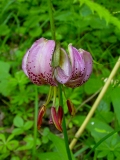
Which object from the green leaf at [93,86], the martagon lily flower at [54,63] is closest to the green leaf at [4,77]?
the green leaf at [93,86]

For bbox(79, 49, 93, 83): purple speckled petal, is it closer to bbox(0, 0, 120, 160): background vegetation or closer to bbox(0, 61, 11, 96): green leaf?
bbox(0, 0, 120, 160): background vegetation

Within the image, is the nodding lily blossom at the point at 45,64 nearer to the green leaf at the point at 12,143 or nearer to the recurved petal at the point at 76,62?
the recurved petal at the point at 76,62

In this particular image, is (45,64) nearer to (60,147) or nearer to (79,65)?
(79,65)

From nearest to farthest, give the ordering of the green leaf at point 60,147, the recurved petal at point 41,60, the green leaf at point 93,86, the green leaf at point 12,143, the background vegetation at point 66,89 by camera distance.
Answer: the recurved petal at point 41,60, the green leaf at point 60,147, the background vegetation at point 66,89, the green leaf at point 12,143, the green leaf at point 93,86

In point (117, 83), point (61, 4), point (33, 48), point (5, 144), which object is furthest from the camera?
point (61, 4)

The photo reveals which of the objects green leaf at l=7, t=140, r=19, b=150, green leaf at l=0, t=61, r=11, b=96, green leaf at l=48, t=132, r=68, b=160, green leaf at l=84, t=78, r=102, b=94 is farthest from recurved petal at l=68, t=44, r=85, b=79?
green leaf at l=0, t=61, r=11, b=96

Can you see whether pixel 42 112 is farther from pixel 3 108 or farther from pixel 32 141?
pixel 3 108

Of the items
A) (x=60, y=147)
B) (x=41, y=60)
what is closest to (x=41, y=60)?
(x=41, y=60)

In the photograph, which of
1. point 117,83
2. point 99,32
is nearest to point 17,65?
point 99,32
